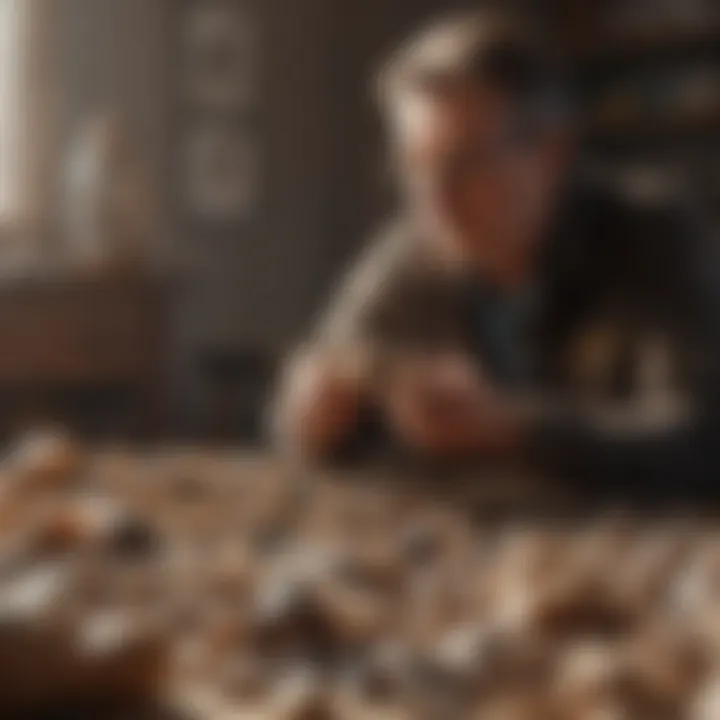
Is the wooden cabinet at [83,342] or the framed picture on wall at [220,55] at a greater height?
the framed picture on wall at [220,55]

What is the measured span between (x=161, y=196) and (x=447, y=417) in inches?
33.7

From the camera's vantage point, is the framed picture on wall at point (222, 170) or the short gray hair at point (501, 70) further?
the framed picture on wall at point (222, 170)

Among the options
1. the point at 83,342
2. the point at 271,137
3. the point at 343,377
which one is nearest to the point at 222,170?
the point at 271,137

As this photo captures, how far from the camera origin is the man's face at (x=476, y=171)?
791mm

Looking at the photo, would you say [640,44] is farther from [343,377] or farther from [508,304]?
[343,377]

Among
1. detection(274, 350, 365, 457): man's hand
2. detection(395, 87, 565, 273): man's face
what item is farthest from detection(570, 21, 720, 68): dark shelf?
detection(274, 350, 365, 457): man's hand

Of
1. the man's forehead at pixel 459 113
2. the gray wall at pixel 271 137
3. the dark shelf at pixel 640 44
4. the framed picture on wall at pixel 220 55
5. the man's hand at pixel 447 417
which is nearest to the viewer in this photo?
the man's hand at pixel 447 417

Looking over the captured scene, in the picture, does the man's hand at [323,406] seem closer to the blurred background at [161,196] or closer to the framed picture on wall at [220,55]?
the blurred background at [161,196]

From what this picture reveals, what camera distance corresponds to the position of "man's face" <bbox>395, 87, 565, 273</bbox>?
791 mm

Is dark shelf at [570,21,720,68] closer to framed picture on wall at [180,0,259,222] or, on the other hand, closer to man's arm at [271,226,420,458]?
framed picture on wall at [180,0,259,222]

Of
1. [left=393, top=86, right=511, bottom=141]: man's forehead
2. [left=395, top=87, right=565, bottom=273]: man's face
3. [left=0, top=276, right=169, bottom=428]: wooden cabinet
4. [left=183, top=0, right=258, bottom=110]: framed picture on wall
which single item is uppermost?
[left=183, top=0, right=258, bottom=110]: framed picture on wall

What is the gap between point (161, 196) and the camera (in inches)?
58.3

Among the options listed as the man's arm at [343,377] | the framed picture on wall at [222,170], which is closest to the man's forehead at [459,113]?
the man's arm at [343,377]

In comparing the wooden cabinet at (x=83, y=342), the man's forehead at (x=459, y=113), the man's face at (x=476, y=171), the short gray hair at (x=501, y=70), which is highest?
the short gray hair at (x=501, y=70)
